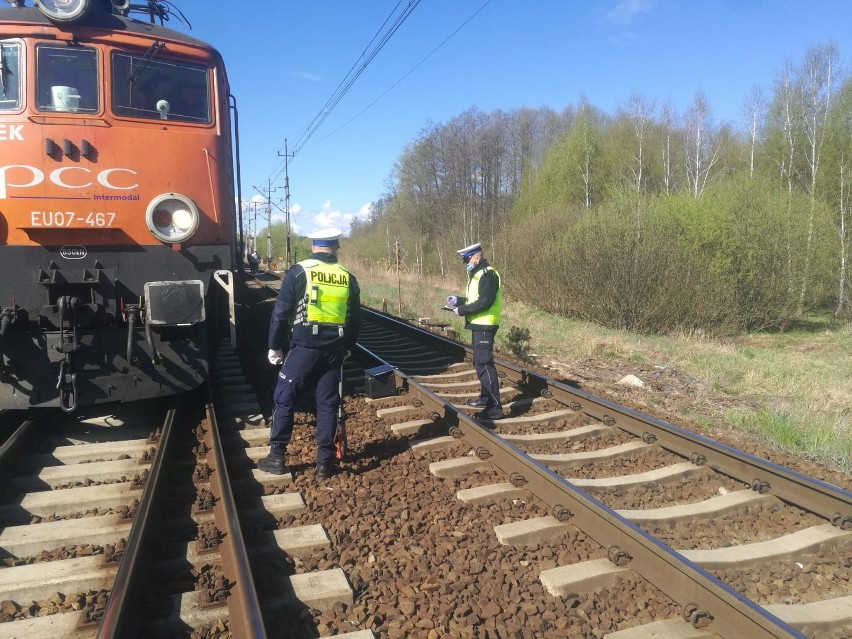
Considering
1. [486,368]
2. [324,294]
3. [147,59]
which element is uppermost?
[147,59]

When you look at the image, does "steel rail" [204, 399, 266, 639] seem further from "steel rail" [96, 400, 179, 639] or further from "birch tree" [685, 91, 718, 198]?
"birch tree" [685, 91, 718, 198]

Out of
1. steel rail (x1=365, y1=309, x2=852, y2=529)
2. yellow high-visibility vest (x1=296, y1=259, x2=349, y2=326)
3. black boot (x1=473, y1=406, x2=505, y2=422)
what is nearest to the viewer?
steel rail (x1=365, y1=309, x2=852, y2=529)

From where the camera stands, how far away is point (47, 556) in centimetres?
357

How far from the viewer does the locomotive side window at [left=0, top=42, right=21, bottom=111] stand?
5230 mm

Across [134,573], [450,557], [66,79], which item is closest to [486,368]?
[450,557]

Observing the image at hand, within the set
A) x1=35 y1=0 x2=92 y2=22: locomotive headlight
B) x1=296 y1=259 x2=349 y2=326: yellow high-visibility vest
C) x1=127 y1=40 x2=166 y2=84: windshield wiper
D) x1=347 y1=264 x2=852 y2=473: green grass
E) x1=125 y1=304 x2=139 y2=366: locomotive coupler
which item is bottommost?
x1=347 y1=264 x2=852 y2=473: green grass

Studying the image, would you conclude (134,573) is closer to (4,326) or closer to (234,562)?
(234,562)

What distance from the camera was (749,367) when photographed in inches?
438

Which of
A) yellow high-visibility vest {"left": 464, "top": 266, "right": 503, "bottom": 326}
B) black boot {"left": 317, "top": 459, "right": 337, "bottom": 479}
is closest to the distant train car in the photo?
black boot {"left": 317, "top": 459, "right": 337, "bottom": 479}

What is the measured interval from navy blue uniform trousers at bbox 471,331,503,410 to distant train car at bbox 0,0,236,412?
8.39 ft

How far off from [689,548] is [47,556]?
3.75 metres

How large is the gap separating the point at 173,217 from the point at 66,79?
1.53 metres

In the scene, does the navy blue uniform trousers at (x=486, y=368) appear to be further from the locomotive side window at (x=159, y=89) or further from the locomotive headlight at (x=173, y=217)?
the locomotive side window at (x=159, y=89)

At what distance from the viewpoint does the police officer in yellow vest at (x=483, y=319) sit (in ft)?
20.2
